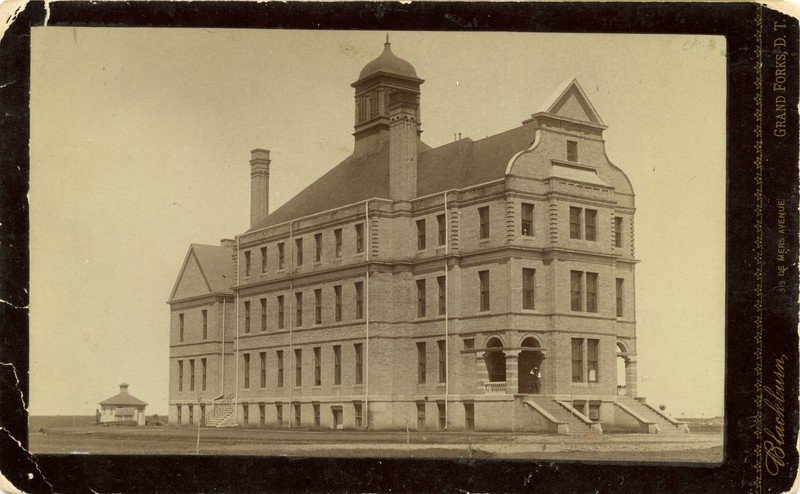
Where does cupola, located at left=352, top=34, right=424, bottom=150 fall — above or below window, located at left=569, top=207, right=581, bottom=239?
above

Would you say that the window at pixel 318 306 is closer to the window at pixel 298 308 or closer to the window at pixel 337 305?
the window at pixel 298 308

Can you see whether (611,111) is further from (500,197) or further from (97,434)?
(97,434)

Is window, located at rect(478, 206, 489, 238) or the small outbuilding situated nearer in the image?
the small outbuilding

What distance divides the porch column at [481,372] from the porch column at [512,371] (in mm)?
470

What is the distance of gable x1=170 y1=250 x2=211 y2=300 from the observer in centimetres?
2347

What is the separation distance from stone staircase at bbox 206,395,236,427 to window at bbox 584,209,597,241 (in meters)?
8.40

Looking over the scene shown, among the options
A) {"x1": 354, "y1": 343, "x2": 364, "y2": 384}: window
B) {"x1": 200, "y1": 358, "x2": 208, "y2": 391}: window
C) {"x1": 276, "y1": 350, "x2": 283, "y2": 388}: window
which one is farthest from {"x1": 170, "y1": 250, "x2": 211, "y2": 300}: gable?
{"x1": 354, "y1": 343, "x2": 364, "y2": 384}: window

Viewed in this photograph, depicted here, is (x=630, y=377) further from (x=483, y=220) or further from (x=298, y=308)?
(x=298, y=308)

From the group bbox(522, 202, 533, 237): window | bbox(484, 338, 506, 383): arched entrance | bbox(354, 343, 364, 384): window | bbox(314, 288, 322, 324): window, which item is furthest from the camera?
bbox(314, 288, 322, 324): window

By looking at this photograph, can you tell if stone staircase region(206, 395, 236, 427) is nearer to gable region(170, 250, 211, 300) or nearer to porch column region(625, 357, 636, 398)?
gable region(170, 250, 211, 300)

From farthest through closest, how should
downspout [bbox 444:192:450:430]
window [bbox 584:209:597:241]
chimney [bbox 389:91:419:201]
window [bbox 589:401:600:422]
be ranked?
chimney [bbox 389:91:419:201], window [bbox 584:209:597:241], downspout [bbox 444:192:450:430], window [bbox 589:401:600:422]

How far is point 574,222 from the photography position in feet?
80.3

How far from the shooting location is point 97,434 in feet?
69.8

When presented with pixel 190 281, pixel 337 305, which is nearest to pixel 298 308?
pixel 337 305
